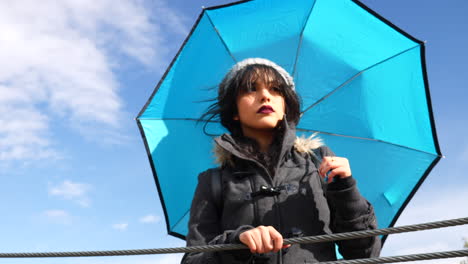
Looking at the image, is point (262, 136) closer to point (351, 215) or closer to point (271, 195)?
point (271, 195)

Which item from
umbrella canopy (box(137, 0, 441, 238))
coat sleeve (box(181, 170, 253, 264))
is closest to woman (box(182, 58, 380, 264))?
coat sleeve (box(181, 170, 253, 264))

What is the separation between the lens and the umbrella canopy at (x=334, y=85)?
11.5 ft

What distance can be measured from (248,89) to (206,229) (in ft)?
2.96

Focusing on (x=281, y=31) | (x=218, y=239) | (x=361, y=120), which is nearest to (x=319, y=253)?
(x=218, y=239)

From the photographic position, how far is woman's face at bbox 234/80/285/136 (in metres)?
2.51

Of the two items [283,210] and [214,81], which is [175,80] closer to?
[214,81]

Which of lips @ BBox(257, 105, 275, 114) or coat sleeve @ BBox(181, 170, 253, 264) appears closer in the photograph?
coat sleeve @ BBox(181, 170, 253, 264)

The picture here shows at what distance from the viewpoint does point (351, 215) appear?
207 cm

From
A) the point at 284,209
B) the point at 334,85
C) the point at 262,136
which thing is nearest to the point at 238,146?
the point at 262,136

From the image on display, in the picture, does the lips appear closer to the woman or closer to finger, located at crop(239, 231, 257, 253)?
the woman

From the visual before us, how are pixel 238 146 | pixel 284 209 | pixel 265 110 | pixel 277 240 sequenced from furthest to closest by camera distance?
pixel 265 110 < pixel 238 146 < pixel 284 209 < pixel 277 240

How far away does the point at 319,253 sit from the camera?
2107 millimetres

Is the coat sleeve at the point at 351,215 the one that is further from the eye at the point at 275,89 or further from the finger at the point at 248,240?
the eye at the point at 275,89

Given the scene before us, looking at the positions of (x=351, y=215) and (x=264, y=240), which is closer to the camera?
(x=264, y=240)
